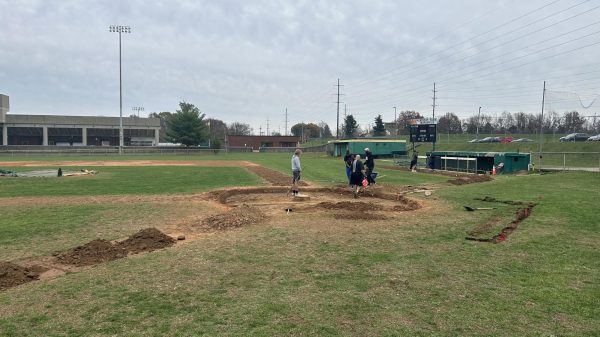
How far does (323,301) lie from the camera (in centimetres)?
550

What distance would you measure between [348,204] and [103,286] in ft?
30.9

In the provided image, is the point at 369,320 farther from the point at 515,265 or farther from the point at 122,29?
the point at 122,29

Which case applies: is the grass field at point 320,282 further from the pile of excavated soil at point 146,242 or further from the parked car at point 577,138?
the parked car at point 577,138

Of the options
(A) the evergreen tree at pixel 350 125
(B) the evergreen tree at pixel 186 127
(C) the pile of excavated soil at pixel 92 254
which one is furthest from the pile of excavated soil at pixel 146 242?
(A) the evergreen tree at pixel 350 125

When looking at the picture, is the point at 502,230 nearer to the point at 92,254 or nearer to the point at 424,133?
A: the point at 92,254

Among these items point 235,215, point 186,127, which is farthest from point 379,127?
point 235,215

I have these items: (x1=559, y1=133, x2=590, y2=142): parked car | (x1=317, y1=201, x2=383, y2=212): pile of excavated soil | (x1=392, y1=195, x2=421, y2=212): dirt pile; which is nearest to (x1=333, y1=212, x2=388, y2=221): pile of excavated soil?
(x1=317, y1=201, x2=383, y2=212): pile of excavated soil

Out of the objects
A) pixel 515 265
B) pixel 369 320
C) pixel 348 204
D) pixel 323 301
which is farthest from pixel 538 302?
pixel 348 204

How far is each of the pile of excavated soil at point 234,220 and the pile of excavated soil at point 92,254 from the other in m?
2.85

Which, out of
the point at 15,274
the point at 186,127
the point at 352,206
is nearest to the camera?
the point at 15,274

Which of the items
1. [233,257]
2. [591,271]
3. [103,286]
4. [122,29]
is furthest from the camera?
[122,29]

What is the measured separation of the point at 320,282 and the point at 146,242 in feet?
14.3

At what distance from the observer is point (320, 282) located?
20.6 ft

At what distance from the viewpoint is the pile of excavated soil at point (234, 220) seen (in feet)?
35.0
